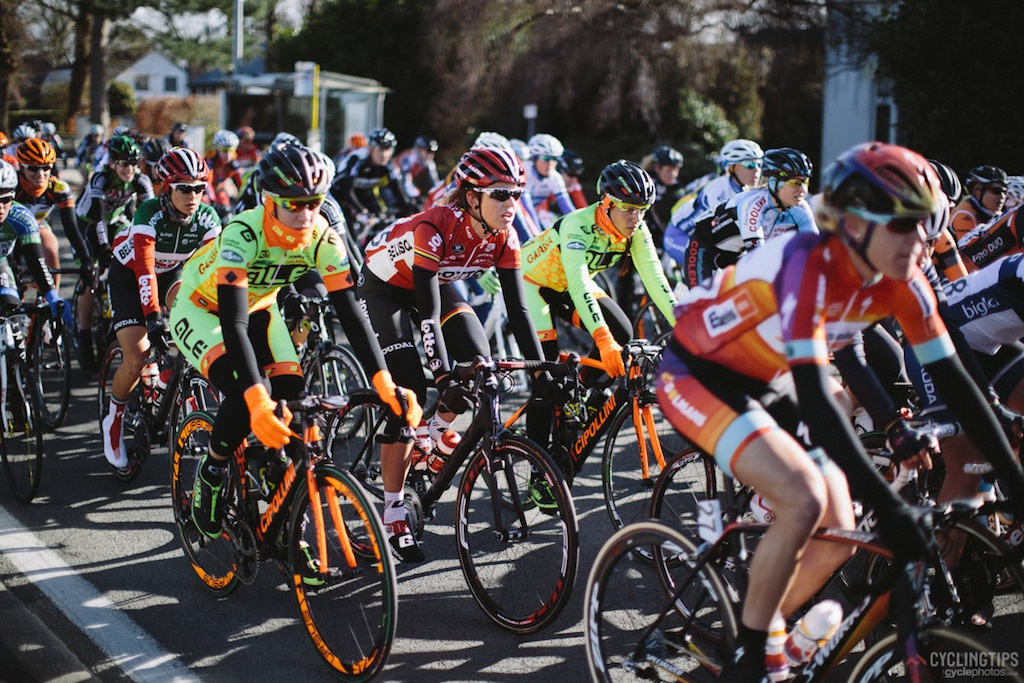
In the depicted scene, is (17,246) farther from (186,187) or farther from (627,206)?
(627,206)

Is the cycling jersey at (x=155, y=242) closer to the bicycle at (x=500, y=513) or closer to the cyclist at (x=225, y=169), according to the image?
the bicycle at (x=500, y=513)

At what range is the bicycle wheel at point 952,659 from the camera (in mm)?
2709

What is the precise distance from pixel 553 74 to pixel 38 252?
23.3 metres

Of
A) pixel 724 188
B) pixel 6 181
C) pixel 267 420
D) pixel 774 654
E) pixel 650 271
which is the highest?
pixel 724 188

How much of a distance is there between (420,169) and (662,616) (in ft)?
43.0

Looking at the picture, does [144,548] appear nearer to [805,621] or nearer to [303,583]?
[303,583]

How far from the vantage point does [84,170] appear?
75.2 feet

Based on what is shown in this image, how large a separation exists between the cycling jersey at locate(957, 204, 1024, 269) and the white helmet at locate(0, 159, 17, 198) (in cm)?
624

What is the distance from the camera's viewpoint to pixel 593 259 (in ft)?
20.4

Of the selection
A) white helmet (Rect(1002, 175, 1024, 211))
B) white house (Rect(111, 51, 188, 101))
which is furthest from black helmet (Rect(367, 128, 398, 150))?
white house (Rect(111, 51, 188, 101))

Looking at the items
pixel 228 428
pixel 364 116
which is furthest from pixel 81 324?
pixel 364 116

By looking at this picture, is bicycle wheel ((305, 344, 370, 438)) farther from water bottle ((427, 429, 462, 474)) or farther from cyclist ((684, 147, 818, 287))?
cyclist ((684, 147, 818, 287))

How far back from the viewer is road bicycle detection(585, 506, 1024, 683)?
2818 millimetres

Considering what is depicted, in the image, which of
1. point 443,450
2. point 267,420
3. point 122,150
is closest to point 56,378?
point 122,150
